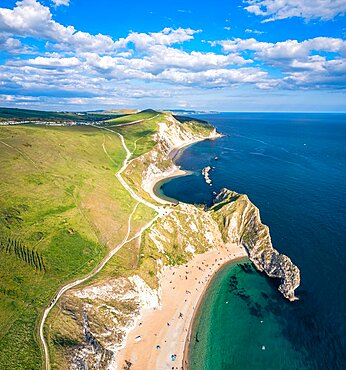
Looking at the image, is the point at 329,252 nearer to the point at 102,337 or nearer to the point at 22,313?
the point at 102,337

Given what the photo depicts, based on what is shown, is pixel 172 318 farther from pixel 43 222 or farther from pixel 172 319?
pixel 43 222

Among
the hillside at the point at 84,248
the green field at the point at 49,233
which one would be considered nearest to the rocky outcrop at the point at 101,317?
the hillside at the point at 84,248

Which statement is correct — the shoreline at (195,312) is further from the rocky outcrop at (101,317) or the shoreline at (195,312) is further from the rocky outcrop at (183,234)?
the rocky outcrop at (101,317)

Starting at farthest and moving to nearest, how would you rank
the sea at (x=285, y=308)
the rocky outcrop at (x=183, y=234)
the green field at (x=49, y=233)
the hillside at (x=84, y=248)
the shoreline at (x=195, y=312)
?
the rocky outcrop at (x=183, y=234), the shoreline at (x=195, y=312), the sea at (x=285, y=308), the hillside at (x=84, y=248), the green field at (x=49, y=233)

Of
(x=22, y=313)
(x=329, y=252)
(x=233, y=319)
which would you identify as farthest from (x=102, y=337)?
(x=329, y=252)

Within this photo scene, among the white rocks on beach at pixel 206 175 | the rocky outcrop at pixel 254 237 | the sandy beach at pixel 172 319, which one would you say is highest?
the white rocks on beach at pixel 206 175

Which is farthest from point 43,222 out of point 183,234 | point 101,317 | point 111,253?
point 183,234
